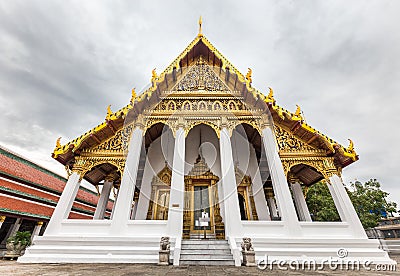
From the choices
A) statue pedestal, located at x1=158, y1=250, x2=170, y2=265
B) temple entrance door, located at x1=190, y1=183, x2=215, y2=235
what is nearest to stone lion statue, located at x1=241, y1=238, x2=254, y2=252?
statue pedestal, located at x1=158, y1=250, x2=170, y2=265

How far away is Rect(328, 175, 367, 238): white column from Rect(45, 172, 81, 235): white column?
776cm

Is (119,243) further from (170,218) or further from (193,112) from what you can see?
(193,112)

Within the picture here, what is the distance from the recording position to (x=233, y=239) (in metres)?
4.75

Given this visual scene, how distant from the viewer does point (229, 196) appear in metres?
5.42

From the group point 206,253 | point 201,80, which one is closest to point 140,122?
point 201,80

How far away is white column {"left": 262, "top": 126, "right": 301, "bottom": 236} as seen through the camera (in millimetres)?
5098

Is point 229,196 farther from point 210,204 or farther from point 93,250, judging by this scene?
point 93,250

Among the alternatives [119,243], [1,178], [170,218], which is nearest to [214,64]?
[170,218]

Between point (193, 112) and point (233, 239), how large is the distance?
13.8 ft

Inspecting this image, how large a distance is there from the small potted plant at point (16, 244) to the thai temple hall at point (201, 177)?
183 centimetres

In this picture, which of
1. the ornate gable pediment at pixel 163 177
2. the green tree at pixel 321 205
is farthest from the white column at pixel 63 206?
the green tree at pixel 321 205

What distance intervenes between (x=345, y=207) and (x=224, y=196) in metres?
3.42

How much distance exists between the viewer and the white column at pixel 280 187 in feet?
16.7

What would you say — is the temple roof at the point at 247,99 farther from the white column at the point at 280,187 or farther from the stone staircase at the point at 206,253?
the stone staircase at the point at 206,253
